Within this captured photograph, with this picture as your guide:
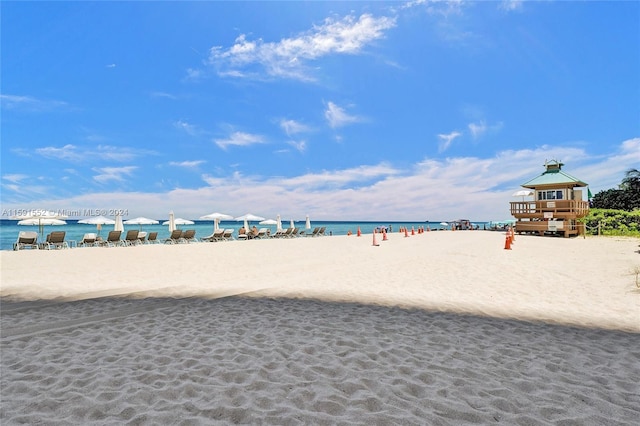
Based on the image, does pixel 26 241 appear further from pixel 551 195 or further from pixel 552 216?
pixel 551 195

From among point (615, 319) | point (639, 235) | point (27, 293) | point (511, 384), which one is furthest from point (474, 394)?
point (639, 235)

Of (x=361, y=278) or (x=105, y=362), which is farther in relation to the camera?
(x=361, y=278)

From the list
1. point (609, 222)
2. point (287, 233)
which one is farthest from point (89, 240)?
point (609, 222)

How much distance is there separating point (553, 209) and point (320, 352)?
31.3 m

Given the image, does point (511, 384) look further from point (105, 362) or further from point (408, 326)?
point (105, 362)

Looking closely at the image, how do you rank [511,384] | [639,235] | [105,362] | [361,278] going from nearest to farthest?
[511,384] → [105,362] → [361,278] → [639,235]

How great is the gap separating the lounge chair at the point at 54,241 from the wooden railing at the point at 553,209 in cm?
3278

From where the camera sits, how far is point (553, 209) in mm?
28969

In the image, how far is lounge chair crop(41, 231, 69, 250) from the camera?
1870 cm

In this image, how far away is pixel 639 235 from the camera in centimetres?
2406

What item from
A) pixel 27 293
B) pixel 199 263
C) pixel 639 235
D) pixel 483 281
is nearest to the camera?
pixel 27 293

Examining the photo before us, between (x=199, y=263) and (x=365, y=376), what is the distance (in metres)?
10.6

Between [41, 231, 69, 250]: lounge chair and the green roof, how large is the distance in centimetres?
3529

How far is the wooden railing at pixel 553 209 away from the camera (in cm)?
2825
